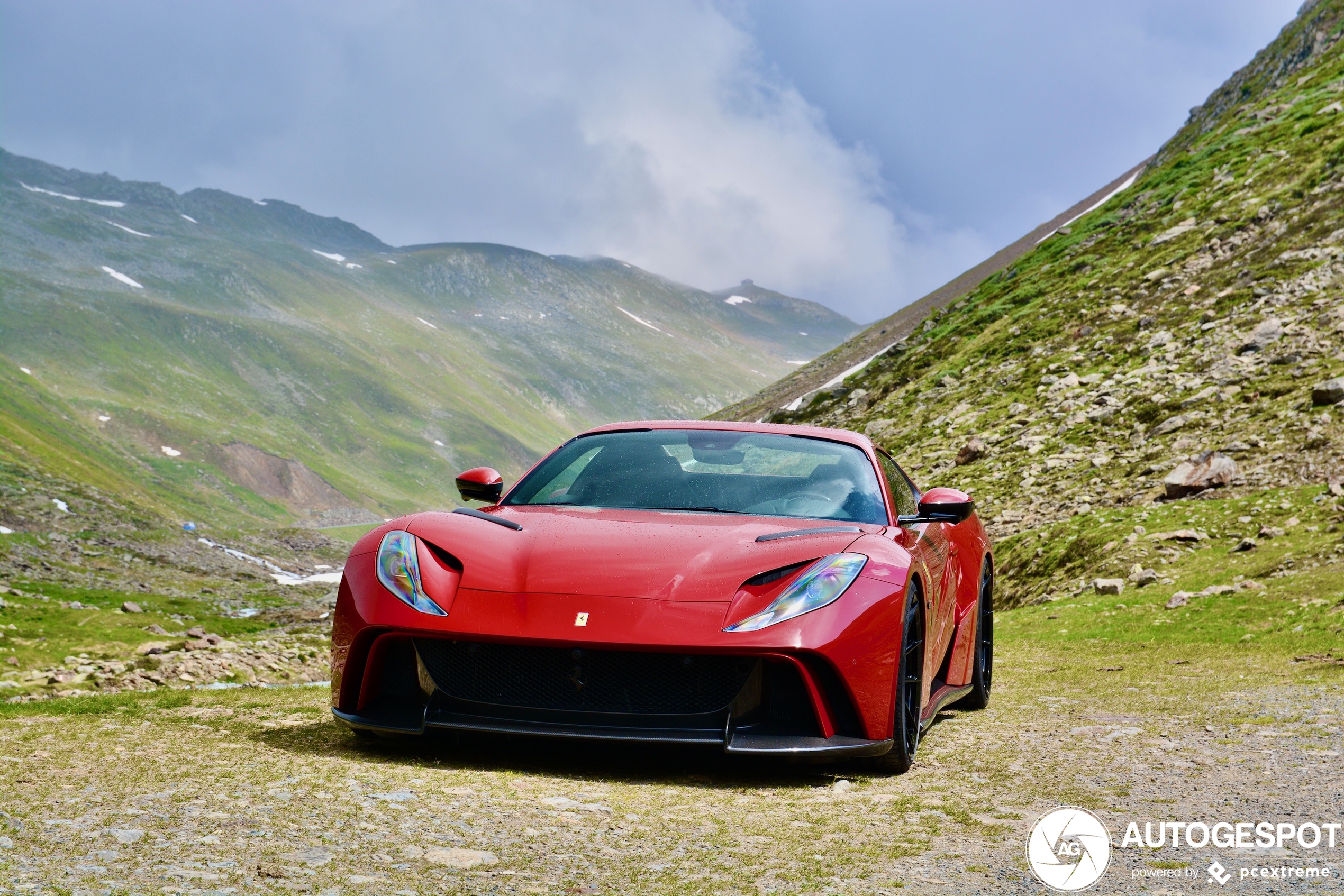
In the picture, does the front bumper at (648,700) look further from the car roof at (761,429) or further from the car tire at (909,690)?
the car roof at (761,429)

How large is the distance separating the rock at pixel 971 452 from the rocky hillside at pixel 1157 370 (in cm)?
4

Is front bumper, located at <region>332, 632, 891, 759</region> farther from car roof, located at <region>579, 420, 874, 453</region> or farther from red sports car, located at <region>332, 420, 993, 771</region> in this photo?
car roof, located at <region>579, 420, 874, 453</region>

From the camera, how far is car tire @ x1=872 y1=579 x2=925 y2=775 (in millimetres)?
4750

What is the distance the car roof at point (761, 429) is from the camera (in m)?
6.36

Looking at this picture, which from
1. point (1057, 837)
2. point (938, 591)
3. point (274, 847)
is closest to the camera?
point (274, 847)

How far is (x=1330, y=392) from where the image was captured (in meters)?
16.3

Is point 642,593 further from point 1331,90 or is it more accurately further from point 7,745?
point 1331,90

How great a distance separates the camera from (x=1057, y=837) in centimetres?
370

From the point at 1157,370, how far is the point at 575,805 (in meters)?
20.7

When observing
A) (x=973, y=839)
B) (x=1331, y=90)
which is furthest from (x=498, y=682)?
(x=1331, y=90)

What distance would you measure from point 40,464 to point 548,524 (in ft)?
279

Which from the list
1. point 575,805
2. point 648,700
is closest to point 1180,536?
point 648,700

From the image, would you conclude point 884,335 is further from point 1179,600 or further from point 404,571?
point 404,571

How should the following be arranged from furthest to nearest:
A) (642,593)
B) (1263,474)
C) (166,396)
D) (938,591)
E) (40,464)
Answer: (166,396), (40,464), (1263,474), (938,591), (642,593)
